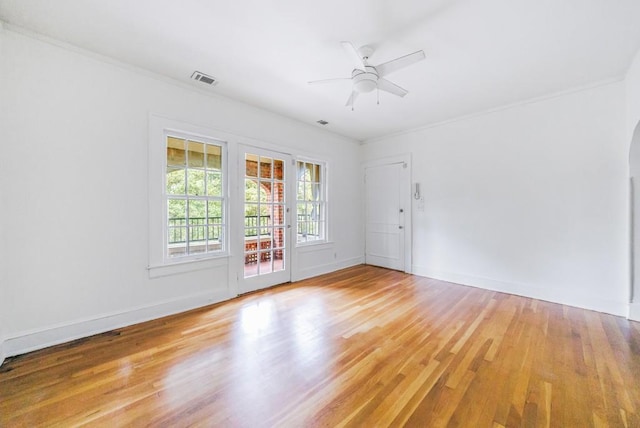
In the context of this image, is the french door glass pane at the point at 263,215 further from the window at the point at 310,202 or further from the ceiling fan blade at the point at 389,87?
the ceiling fan blade at the point at 389,87

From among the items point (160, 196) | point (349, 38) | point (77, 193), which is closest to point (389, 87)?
point (349, 38)

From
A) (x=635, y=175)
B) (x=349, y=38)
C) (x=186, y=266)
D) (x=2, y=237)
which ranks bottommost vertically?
(x=186, y=266)

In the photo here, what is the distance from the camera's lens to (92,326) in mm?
2627

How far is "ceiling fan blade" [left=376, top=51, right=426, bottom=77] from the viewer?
7.14ft

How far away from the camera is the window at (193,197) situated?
323 centimetres

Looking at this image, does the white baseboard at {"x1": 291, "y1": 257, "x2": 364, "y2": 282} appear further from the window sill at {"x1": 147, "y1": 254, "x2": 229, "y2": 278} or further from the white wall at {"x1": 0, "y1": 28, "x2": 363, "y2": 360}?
the white wall at {"x1": 0, "y1": 28, "x2": 363, "y2": 360}

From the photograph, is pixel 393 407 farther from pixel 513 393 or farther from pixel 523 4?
pixel 523 4

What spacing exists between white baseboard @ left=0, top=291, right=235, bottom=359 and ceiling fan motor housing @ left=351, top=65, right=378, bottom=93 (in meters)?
3.12

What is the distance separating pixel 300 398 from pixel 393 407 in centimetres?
61

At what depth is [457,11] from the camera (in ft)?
6.75

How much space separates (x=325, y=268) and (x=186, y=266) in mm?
2575

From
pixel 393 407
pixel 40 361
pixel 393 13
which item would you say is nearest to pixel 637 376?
pixel 393 407

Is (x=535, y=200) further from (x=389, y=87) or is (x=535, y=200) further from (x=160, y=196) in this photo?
(x=160, y=196)

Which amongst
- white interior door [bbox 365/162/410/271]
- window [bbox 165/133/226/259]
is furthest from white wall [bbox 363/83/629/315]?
window [bbox 165/133/226/259]
